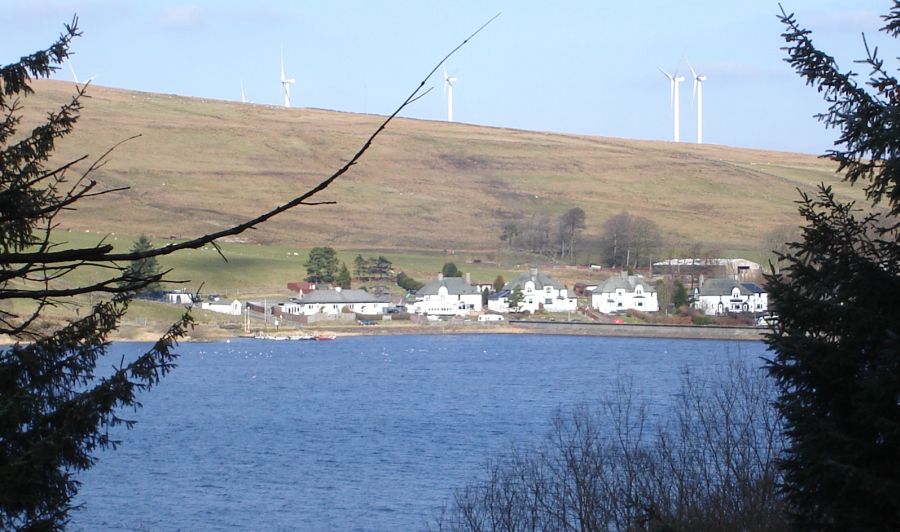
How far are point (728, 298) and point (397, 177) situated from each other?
5618cm

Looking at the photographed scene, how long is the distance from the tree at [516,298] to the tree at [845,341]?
244ft

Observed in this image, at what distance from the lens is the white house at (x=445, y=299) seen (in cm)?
7950

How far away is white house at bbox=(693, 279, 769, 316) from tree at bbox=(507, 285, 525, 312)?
1246 centimetres

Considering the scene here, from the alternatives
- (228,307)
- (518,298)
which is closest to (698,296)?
(518,298)

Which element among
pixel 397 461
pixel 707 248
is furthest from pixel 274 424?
pixel 707 248

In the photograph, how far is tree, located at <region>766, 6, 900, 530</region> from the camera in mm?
4664

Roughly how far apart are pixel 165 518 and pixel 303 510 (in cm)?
261

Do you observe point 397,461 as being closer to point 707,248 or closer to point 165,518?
point 165,518

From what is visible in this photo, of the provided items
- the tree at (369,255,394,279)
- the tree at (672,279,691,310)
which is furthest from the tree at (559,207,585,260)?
the tree at (672,279,691,310)

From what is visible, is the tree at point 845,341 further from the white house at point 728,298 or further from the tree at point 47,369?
the white house at point 728,298

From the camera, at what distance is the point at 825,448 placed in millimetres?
4809

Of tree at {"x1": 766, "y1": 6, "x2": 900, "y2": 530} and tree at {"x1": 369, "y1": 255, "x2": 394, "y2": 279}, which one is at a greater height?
tree at {"x1": 369, "y1": 255, "x2": 394, "y2": 279}

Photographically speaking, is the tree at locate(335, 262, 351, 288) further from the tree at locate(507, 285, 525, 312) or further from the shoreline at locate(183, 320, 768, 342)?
the tree at locate(507, 285, 525, 312)

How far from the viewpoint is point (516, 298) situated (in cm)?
7994
